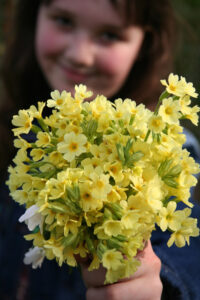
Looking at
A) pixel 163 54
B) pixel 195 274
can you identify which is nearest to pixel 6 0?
pixel 163 54

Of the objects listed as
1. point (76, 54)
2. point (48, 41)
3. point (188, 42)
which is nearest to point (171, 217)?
point (76, 54)

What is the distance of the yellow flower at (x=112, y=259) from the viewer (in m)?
0.49

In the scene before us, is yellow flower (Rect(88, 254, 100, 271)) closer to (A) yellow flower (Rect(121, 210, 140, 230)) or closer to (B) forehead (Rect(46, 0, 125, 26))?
(A) yellow flower (Rect(121, 210, 140, 230))

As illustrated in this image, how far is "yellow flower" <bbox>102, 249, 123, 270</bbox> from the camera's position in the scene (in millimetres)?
487

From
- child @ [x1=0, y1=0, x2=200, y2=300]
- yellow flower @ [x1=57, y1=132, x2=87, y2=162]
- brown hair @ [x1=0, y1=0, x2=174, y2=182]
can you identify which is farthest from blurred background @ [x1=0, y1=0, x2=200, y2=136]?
yellow flower @ [x1=57, y1=132, x2=87, y2=162]

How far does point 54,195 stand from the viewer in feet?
1.61

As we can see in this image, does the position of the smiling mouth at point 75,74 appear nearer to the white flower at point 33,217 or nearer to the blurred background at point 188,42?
the white flower at point 33,217

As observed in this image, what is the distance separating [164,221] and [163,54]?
1.19 meters

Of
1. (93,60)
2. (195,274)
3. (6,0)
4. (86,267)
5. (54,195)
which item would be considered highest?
(6,0)

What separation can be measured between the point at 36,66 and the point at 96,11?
51 cm

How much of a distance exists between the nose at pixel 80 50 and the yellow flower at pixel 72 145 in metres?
0.76

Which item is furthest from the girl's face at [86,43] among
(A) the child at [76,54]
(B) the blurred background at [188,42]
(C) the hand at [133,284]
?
(B) the blurred background at [188,42]

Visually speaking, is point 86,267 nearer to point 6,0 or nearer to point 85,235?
point 85,235

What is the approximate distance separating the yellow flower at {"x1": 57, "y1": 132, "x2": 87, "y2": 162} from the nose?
76 cm
